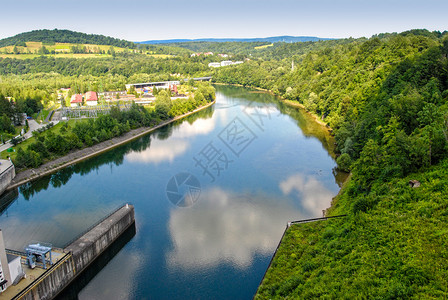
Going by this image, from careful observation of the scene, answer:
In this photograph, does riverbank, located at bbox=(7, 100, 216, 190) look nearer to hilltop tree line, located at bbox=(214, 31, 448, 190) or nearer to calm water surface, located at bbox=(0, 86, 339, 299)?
calm water surface, located at bbox=(0, 86, 339, 299)

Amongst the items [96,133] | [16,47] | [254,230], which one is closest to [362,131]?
[254,230]

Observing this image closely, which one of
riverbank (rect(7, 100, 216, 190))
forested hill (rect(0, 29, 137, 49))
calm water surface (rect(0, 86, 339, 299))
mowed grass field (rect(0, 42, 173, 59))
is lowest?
calm water surface (rect(0, 86, 339, 299))

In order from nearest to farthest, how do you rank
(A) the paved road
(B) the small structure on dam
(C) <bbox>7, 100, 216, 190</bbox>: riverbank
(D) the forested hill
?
(B) the small structure on dam → (C) <bbox>7, 100, 216, 190</bbox>: riverbank → (A) the paved road → (D) the forested hill

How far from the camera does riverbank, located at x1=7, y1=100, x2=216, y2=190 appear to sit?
19.9m

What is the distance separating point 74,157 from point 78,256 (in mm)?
13472

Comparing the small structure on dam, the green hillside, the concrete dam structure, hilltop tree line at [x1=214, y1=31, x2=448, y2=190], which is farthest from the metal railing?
hilltop tree line at [x1=214, y1=31, x2=448, y2=190]

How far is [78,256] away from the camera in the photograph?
38.5 ft

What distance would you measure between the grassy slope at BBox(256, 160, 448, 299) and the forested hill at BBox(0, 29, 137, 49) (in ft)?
330

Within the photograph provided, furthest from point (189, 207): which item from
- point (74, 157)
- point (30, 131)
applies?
point (30, 131)

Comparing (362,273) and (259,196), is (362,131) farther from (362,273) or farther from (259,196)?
(362,273)

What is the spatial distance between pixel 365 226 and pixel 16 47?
97.9 metres

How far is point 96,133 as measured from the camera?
2628 centimetres

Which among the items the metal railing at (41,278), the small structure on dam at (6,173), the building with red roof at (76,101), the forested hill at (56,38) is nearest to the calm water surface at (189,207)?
the small structure on dam at (6,173)

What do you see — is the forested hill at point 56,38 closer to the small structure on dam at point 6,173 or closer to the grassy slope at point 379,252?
the small structure on dam at point 6,173
